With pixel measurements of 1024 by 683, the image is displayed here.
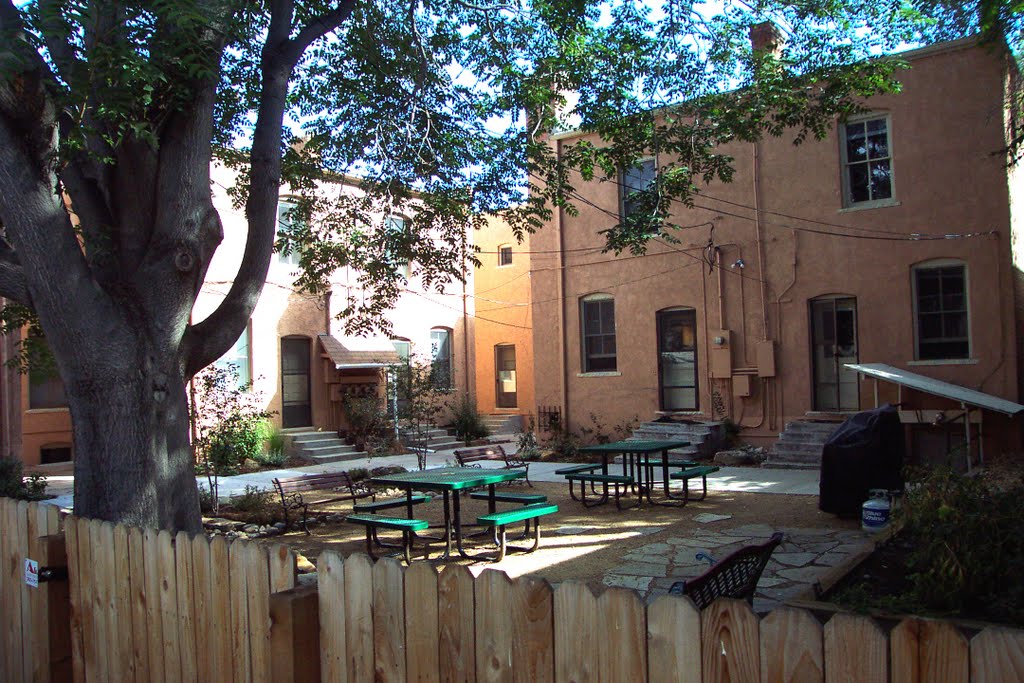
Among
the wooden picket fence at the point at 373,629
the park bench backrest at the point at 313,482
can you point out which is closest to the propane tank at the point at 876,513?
the park bench backrest at the point at 313,482

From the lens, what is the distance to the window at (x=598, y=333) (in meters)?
20.9

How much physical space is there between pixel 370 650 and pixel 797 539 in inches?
296

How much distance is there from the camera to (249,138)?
11031 mm

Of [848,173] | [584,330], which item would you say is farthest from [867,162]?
[584,330]

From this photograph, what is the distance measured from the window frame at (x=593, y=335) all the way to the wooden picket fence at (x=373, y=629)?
16.8 meters

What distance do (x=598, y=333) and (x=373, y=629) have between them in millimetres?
18188

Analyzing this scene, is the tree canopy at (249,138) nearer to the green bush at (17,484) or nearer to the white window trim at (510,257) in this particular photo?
the green bush at (17,484)

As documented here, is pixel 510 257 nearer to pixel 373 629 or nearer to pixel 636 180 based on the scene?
pixel 636 180

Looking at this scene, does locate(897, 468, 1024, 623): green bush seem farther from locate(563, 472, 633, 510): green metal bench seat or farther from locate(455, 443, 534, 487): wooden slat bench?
locate(455, 443, 534, 487): wooden slat bench

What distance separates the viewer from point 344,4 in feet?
26.3

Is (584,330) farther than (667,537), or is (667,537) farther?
(584,330)

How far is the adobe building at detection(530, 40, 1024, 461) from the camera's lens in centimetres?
1598

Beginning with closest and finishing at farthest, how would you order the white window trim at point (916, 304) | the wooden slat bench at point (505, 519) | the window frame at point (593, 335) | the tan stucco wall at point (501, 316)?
1. the wooden slat bench at point (505, 519)
2. the white window trim at point (916, 304)
3. the window frame at point (593, 335)
4. the tan stucco wall at point (501, 316)

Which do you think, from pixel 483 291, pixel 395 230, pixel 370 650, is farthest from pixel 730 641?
pixel 483 291
